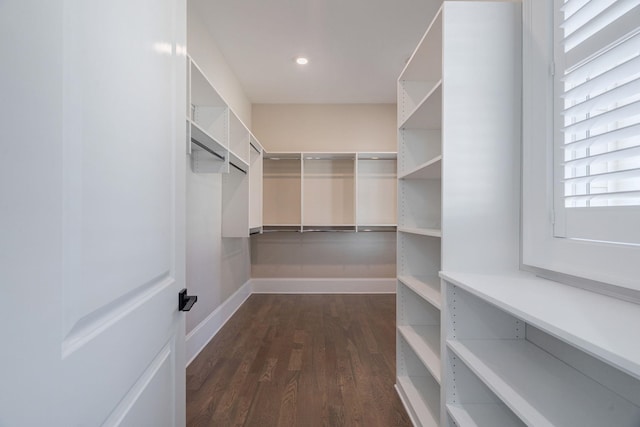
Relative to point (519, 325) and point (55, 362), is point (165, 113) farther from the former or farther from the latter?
point (519, 325)

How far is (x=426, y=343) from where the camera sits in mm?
1680

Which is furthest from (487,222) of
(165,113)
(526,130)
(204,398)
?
(204,398)

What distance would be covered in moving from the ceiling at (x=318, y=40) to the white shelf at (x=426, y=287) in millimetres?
2090

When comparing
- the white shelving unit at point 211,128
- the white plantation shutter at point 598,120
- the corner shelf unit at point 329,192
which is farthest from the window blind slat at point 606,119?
the corner shelf unit at point 329,192

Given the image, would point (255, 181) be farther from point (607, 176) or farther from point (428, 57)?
point (607, 176)

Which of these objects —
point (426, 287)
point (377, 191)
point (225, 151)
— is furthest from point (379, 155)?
point (426, 287)

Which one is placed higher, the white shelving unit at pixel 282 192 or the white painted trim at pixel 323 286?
the white shelving unit at pixel 282 192

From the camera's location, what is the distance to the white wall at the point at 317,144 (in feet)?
14.2

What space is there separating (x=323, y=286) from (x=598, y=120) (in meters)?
3.74

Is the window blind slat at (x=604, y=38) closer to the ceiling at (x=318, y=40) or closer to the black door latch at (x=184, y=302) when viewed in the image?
the black door latch at (x=184, y=302)

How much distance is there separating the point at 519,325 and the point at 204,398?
178 centimetres

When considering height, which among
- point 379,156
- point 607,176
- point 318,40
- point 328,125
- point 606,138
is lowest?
point 607,176

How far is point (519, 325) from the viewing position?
1.27 m

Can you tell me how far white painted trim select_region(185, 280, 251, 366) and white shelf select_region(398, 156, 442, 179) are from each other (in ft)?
6.48
